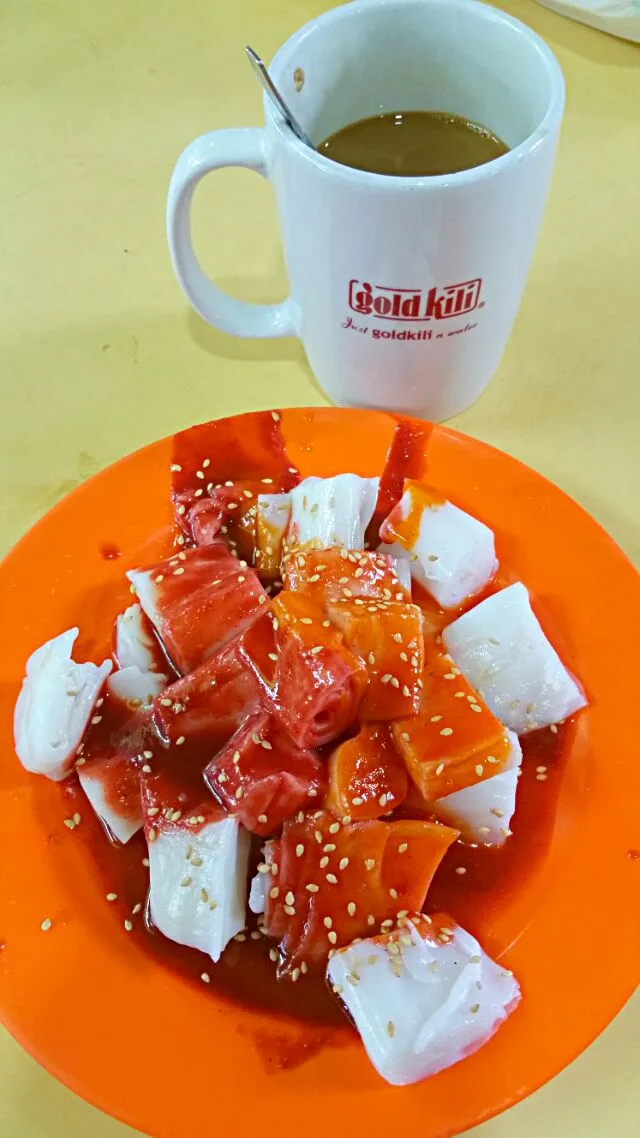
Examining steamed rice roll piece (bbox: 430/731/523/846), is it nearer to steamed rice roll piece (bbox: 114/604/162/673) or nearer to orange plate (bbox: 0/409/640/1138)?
orange plate (bbox: 0/409/640/1138)

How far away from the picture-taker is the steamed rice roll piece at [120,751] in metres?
0.96

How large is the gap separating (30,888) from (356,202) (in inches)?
31.4

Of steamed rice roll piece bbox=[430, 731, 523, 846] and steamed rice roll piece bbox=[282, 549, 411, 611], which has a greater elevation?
steamed rice roll piece bbox=[282, 549, 411, 611]

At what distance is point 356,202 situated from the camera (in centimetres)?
Answer: 92

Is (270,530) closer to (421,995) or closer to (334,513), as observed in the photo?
(334,513)

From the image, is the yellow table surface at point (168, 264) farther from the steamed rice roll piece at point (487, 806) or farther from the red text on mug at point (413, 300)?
the steamed rice roll piece at point (487, 806)

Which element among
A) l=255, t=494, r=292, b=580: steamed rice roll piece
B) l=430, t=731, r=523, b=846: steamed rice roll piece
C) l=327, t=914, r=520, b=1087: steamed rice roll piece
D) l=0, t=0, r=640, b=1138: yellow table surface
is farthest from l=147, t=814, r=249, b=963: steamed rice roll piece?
l=0, t=0, r=640, b=1138: yellow table surface

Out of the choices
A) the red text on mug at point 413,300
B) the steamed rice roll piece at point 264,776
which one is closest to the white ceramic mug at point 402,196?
the red text on mug at point 413,300

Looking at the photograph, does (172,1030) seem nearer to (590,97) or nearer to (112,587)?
(112,587)

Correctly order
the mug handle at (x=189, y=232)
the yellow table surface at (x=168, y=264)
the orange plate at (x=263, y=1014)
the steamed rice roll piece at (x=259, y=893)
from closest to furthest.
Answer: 1. the orange plate at (x=263, y=1014)
2. the steamed rice roll piece at (x=259, y=893)
3. the mug handle at (x=189, y=232)
4. the yellow table surface at (x=168, y=264)

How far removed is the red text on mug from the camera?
3.30ft

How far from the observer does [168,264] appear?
5.17 ft

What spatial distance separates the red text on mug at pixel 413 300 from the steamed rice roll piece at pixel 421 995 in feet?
2.22

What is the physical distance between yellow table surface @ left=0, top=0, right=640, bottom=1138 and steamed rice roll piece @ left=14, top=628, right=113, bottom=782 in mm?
317
